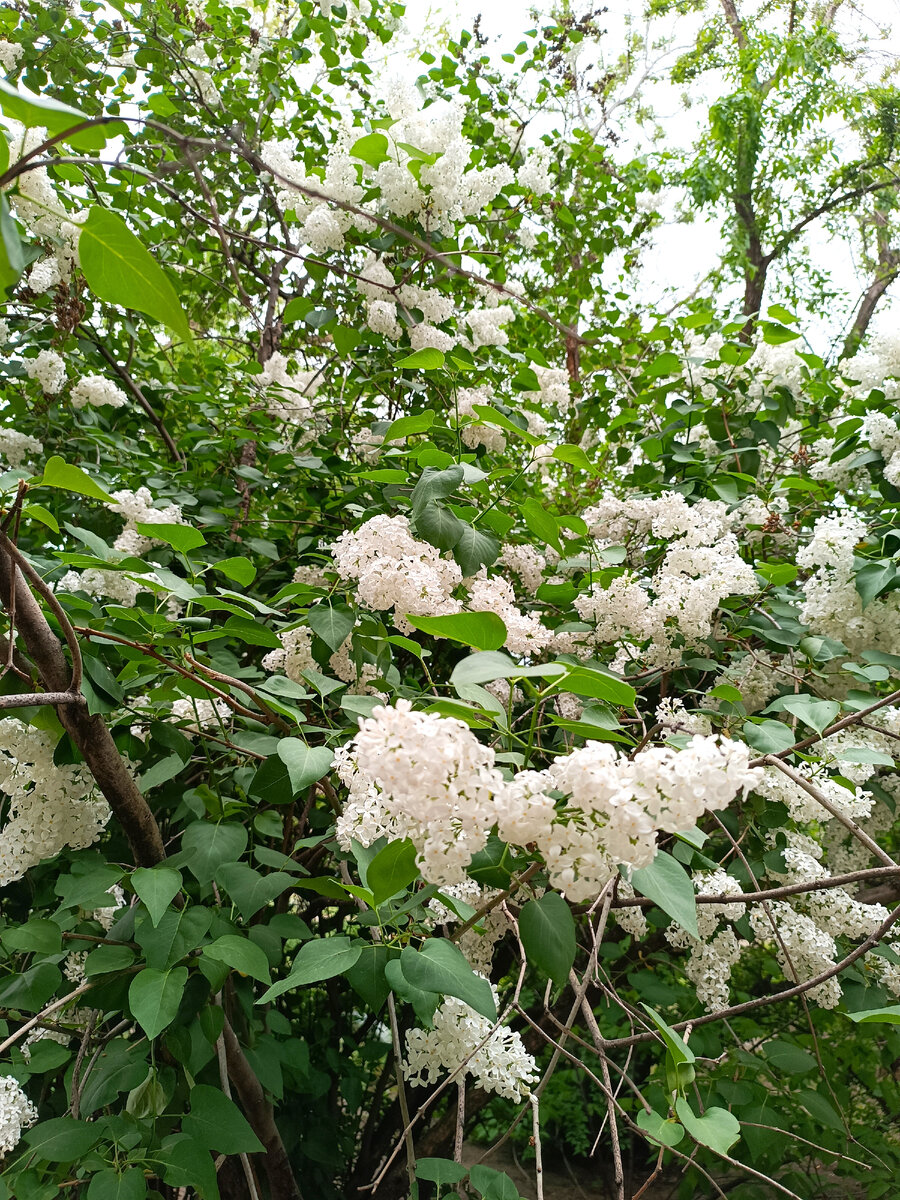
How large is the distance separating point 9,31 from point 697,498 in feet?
9.22

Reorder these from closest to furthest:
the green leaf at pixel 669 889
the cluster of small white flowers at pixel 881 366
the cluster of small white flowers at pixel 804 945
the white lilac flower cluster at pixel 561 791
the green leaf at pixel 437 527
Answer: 1. the white lilac flower cluster at pixel 561 791
2. the green leaf at pixel 669 889
3. the green leaf at pixel 437 527
4. the cluster of small white flowers at pixel 804 945
5. the cluster of small white flowers at pixel 881 366

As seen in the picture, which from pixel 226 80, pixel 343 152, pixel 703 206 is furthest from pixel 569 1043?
pixel 703 206

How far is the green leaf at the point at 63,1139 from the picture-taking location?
3.53 ft

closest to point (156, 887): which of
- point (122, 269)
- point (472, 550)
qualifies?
point (472, 550)

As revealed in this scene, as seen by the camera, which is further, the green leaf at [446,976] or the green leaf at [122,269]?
the green leaf at [446,976]

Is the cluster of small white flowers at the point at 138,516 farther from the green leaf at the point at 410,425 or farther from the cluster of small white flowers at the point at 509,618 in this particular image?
the cluster of small white flowers at the point at 509,618

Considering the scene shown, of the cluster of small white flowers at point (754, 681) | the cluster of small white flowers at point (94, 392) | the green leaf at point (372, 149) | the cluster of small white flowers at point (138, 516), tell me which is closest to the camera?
the cluster of small white flowers at point (138, 516)

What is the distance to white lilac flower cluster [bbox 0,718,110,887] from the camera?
124 centimetres

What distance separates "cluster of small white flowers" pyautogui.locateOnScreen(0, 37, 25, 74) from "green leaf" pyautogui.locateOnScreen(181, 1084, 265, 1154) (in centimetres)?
283

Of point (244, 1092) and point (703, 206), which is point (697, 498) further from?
point (703, 206)

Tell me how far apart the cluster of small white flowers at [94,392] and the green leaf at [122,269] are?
2054 mm

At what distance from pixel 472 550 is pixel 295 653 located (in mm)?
369

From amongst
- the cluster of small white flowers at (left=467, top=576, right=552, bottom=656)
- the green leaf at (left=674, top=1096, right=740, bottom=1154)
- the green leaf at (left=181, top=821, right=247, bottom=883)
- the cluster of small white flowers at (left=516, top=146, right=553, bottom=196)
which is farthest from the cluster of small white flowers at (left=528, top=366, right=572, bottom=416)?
the green leaf at (left=674, top=1096, right=740, bottom=1154)

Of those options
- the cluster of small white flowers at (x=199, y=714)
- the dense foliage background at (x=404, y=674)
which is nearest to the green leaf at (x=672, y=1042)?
the dense foliage background at (x=404, y=674)
